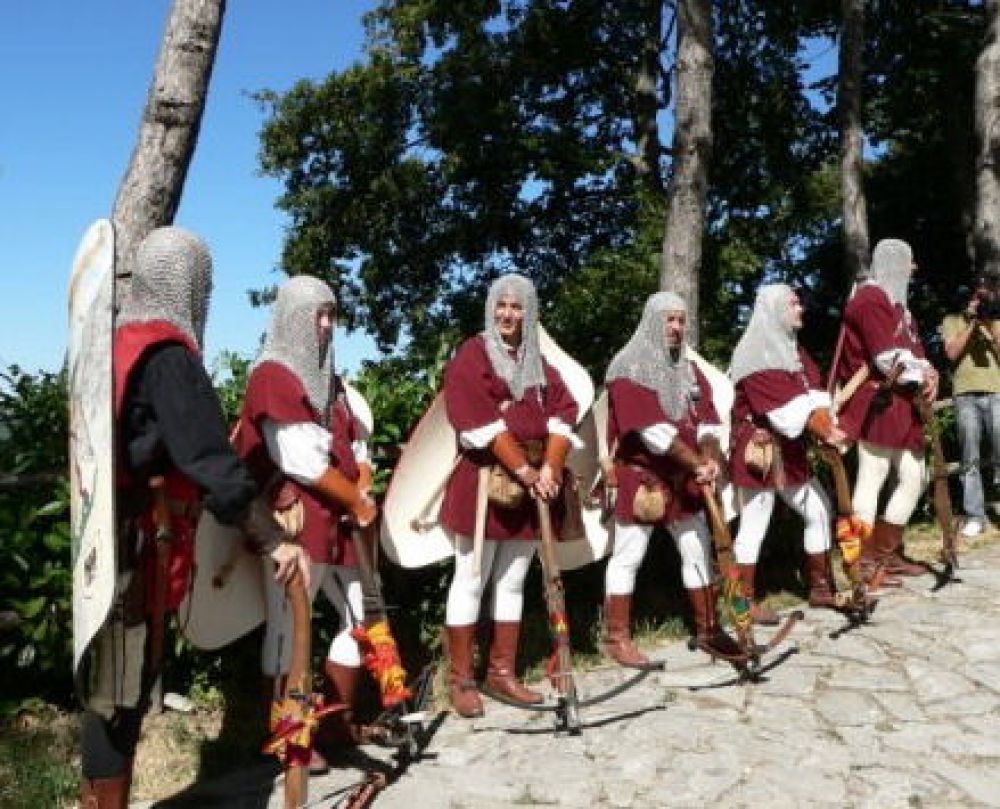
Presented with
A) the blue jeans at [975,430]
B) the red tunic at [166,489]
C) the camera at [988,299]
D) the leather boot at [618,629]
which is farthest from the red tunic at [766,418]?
the red tunic at [166,489]

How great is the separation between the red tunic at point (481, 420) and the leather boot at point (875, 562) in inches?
97.8

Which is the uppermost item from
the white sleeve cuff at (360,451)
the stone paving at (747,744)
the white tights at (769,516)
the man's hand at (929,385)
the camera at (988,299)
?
the camera at (988,299)

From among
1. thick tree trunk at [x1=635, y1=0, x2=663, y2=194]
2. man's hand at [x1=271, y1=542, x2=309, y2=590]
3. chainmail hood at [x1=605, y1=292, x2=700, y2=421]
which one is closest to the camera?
man's hand at [x1=271, y1=542, x2=309, y2=590]

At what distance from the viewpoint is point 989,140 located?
8336 mm

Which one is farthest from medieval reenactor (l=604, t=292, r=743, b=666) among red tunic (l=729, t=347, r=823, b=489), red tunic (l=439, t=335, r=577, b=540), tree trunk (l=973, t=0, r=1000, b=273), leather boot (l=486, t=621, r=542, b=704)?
tree trunk (l=973, t=0, r=1000, b=273)

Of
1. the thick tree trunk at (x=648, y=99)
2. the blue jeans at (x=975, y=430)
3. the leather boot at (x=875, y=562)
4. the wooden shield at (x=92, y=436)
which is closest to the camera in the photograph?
the wooden shield at (x=92, y=436)

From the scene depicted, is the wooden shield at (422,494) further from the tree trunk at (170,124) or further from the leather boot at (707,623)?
the tree trunk at (170,124)

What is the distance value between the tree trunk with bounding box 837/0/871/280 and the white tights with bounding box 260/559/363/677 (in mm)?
6499

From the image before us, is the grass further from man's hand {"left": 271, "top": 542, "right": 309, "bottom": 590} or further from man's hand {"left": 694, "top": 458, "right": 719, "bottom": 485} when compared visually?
man's hand {"left": 694, "top": 458, "right": 719, "bottom": 485}

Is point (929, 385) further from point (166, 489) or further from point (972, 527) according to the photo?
point (166, 489)

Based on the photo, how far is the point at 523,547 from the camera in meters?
4.46

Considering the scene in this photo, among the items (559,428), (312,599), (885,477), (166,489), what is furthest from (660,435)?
(166,489)

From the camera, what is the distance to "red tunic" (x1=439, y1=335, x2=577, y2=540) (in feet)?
14.1

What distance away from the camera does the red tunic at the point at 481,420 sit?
4.31 metres
